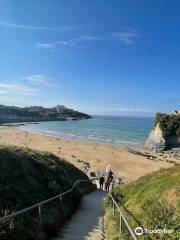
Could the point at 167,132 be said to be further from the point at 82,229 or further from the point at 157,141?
the point at 82,229

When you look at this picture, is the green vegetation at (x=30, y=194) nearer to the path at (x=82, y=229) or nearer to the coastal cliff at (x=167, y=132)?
the path at (x=82, y=229)

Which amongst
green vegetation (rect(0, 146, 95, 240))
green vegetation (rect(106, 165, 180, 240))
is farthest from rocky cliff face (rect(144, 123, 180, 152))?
green vegetation (rect(106, 165, 180, 240))

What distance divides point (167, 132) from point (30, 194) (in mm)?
87664

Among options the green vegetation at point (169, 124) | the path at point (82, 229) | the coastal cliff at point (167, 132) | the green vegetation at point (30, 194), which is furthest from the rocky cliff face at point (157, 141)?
the path at point (82, 229)

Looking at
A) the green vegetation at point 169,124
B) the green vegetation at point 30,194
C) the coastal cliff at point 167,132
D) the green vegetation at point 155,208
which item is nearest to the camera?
the green vegetation at point 155,208

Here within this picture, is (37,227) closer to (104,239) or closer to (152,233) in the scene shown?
(104,239)

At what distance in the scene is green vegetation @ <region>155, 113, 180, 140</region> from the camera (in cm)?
9856

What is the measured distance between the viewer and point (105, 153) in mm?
80438

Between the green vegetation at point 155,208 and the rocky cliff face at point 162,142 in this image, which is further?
the rocky cliff face at point 162,142

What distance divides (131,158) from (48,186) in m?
57.2

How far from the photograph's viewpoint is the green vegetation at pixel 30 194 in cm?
1029

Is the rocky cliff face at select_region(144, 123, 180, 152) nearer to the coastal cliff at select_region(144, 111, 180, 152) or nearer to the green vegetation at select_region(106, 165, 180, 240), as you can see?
the coastal cliff at select_region(144, 111, 180, 152)

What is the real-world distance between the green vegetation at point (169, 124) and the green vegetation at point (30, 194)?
78.9 metres

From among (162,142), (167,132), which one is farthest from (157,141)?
(167,132)
